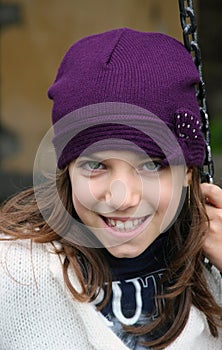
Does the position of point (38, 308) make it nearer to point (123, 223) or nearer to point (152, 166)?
point (123, 223)

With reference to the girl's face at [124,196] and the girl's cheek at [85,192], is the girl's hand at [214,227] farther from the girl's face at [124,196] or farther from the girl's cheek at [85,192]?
the girl's cheek at [85,192]

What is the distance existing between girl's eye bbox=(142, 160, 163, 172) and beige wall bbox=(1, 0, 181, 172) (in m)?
3.37

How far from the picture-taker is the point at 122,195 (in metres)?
1.67

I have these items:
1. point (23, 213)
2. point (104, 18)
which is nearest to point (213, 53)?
point (104, 18)

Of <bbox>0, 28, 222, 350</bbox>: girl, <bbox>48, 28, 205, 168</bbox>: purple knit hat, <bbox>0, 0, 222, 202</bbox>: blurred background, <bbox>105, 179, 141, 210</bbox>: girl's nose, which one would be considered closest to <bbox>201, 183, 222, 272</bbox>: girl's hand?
<bbox>0, 28, 222, 350</bbox>: girl

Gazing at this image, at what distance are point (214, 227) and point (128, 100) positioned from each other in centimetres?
40

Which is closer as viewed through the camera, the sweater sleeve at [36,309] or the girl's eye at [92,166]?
the girl's eye at [92,166]

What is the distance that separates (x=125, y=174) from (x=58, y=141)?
17cm

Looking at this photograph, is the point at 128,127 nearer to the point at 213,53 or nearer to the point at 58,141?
the point at 58,141

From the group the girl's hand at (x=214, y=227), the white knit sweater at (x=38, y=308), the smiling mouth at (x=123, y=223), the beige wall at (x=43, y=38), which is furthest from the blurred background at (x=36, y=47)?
the smiling mouth at (x=123, y=223)

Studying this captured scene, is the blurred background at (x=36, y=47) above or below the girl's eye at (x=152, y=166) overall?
below

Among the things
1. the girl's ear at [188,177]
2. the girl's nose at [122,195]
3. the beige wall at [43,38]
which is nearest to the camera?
the girl's nose at [122,195]

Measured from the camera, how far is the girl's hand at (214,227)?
191 centimetres

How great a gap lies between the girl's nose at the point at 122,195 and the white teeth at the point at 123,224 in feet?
0.16
